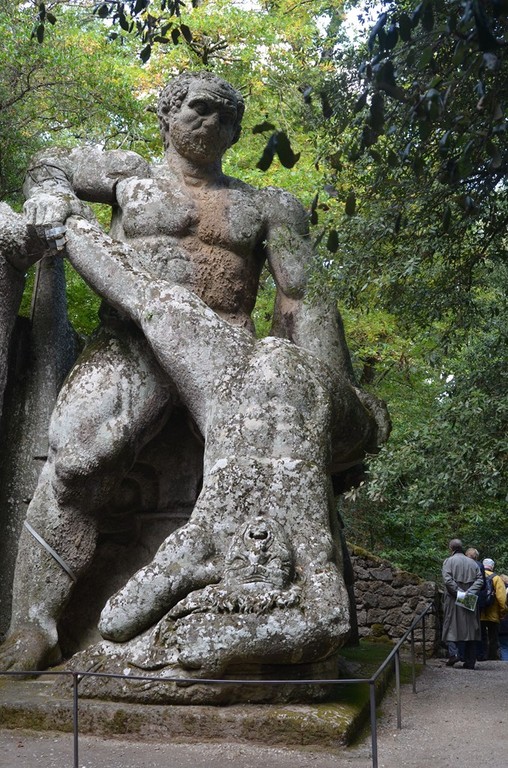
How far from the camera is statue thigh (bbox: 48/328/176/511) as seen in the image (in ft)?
19.7

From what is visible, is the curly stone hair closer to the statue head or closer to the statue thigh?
the statue head

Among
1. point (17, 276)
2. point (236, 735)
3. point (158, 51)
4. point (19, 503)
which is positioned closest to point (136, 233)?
point (17, 276)

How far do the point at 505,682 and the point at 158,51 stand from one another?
1181cm

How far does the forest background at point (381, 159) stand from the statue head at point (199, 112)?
36 centimetres

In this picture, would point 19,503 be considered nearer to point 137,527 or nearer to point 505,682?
point 137,527

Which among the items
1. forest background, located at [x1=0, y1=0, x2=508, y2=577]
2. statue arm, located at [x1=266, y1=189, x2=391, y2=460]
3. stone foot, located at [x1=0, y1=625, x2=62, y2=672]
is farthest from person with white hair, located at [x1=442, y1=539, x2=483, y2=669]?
stone foot, located at [x1=0, y1=625, x2=62, y2=672]

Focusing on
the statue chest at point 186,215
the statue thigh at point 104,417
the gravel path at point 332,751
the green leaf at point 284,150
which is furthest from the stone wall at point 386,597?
the green leaf at point 284,150

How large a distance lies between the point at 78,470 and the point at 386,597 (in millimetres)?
6818

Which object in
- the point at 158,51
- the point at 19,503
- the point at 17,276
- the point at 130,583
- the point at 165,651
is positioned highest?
the point at 158,51

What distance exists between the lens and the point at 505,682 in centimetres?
818

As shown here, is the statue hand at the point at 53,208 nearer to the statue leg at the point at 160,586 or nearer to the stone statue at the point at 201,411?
the stone statue at the point at 201,411

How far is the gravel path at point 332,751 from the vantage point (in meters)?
4.40

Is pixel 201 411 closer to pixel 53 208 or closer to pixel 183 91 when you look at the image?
pixel 53 208

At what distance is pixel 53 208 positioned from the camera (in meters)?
6.60
